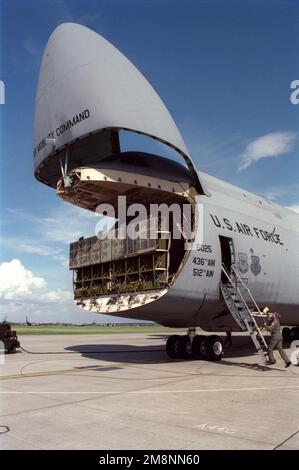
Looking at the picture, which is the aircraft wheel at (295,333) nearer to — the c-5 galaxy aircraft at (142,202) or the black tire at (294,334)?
the black tire at (294,334)

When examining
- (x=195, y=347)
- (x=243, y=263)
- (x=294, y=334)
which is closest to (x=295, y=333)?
(x=294, y=334)

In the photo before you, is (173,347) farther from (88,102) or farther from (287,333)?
(287,333)

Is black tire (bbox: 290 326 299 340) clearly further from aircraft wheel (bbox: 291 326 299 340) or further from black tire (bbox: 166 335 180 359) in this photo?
black tire (bbox: 166 335 180 359)

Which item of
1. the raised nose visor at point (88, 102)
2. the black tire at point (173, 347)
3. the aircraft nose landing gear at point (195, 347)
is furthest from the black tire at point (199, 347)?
the raised nose visor at point (88, 102)

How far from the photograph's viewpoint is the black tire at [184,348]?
18469 millimetres

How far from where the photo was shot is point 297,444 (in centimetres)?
657

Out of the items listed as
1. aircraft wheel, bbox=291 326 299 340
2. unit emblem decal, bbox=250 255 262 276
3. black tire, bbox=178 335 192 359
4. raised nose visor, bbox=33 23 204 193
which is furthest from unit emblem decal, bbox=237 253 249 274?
aircraft wheel, bbox=291 326 299 340

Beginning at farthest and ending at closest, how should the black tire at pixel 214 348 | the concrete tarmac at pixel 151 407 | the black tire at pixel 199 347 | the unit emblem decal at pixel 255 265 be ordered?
1. the unit emblem decal at pixel 255 265
2. the black tire at pixel 199 347
3. the black tire at pixel 214 348
4. the concrete tarmac at pixel 151 407

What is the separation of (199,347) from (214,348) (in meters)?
0.72

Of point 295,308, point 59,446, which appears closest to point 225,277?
point 295,308

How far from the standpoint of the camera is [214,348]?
690 inches

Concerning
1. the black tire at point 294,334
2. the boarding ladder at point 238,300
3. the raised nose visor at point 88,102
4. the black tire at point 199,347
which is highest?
the raised nose visor at point 88,102

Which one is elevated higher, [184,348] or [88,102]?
[88,102]

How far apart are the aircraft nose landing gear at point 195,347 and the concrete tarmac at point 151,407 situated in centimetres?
87
